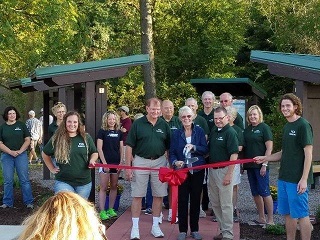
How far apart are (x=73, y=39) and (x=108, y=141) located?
8778mm

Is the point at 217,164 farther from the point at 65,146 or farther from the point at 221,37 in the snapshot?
the point at 221,37

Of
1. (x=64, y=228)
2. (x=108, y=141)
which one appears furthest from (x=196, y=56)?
(x=64, y=228)

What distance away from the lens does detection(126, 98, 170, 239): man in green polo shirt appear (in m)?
8.72

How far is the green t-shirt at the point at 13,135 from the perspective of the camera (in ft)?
36.9

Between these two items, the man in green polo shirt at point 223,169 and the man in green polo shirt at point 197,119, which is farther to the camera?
the man in green polo shirt at point 197,119

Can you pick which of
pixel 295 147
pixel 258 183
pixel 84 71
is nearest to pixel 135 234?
pixel 258 183

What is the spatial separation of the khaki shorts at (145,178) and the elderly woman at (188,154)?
0.70 feet

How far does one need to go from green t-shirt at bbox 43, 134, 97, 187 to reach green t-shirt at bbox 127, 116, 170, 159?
0.68 meters

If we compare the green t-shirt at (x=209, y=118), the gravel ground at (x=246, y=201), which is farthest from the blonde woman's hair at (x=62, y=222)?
the gravel ground at (x=246, y=201)

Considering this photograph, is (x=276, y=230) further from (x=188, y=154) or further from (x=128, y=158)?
(x=128, y=158)

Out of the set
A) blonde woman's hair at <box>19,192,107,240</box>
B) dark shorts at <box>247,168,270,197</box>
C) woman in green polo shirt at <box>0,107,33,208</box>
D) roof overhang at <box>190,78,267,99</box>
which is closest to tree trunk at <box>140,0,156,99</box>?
roof overhang at <box>190,78,267,99</box>

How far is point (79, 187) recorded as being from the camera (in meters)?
8.32

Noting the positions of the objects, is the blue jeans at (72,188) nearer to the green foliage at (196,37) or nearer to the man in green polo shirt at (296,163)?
the man in green polo shirt at (296,163)

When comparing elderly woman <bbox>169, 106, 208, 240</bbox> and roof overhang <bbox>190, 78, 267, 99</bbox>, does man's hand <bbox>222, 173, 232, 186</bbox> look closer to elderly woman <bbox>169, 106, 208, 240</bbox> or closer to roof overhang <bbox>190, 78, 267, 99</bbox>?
elderly woman <bbox>169, 106, 208, 240</bbox>
